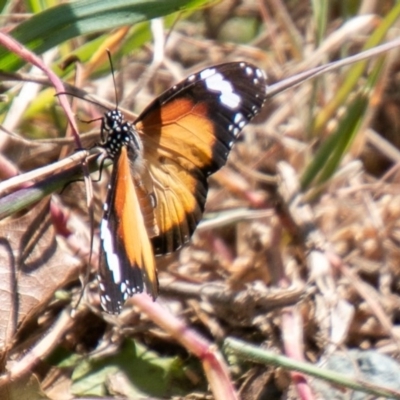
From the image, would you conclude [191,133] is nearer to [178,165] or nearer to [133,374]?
[178,165]

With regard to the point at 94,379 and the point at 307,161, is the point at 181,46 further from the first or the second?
the point at 94,379

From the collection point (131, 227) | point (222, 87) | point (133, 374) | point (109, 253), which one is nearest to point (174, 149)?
point (222, 87)

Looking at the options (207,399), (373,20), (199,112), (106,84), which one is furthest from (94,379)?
(373,20)

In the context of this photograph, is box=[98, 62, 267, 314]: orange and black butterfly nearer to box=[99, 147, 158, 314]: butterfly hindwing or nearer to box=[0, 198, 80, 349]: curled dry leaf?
box=[99, 147, 158, 314]: butterfly hindwing

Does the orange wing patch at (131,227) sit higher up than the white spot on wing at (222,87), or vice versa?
the white spot on wing at (222,87)

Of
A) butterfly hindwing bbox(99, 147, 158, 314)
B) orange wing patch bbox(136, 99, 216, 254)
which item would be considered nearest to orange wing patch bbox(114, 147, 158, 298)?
butterfly hindwing bbox(99, 147, 158, 314)

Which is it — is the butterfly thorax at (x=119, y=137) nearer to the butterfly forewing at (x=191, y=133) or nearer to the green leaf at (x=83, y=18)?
the butterfly forewing at (x=191, y=133)

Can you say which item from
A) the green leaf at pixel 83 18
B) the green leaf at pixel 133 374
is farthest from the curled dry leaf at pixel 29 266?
the green leaf at pixel 83 18
